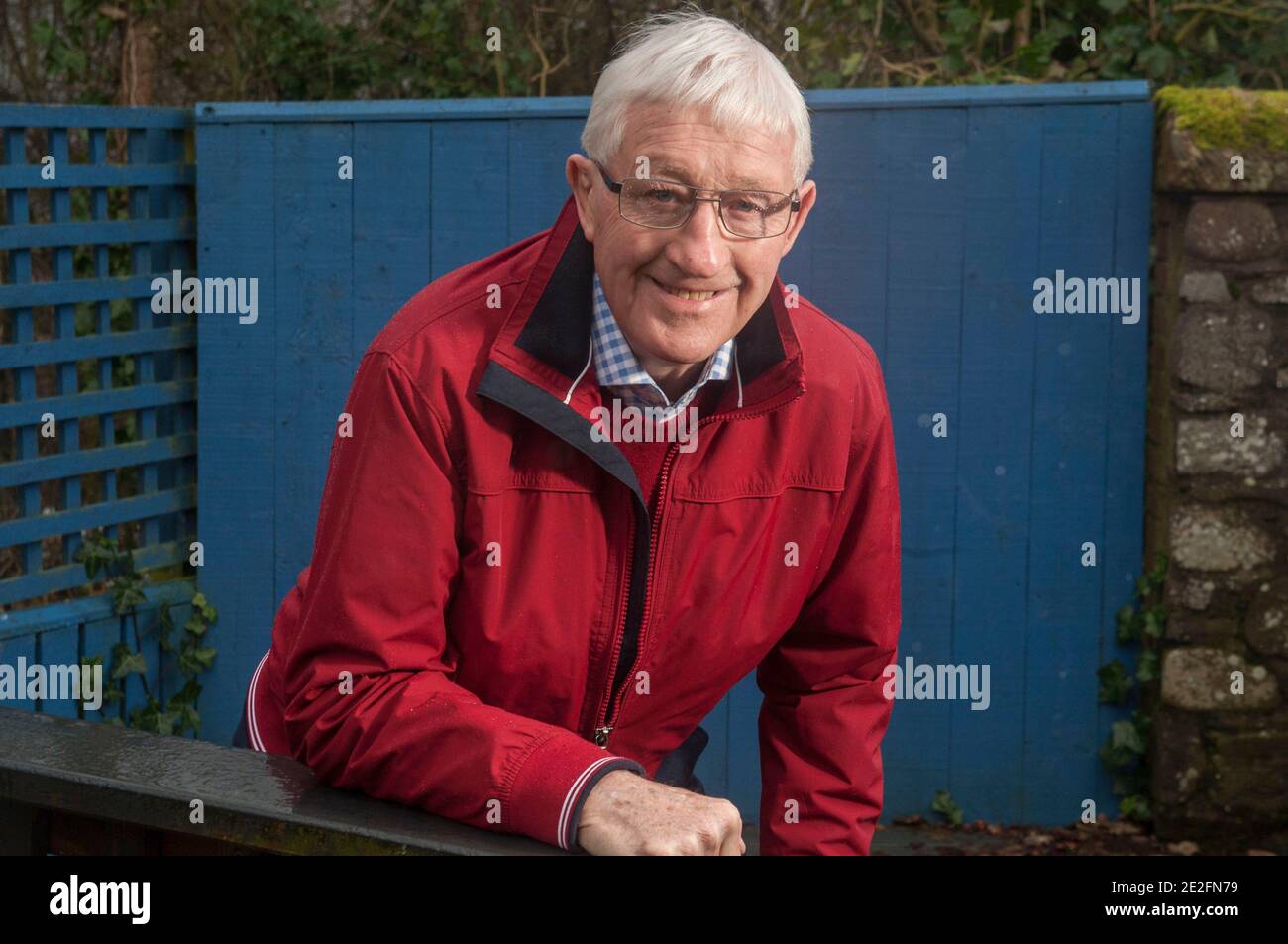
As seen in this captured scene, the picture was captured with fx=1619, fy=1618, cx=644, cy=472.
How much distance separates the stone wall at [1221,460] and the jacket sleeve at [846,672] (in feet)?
7.77

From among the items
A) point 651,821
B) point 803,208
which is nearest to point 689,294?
point 803,208

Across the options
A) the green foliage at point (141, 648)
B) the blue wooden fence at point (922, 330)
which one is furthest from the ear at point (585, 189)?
the green foliage at point (141, 648)

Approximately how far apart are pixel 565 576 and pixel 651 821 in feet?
1.38

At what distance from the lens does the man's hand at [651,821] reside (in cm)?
171

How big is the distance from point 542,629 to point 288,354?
299cm

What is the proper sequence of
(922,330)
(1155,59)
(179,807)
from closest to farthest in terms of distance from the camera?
(179,807)
(922,330)
(1155,59)

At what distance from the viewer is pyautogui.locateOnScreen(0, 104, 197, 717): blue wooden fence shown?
175 inches

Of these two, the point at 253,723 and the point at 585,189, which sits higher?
the point at 585,189

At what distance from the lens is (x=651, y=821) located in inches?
68.2

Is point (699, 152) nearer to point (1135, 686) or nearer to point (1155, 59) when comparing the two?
point (1135, 686)

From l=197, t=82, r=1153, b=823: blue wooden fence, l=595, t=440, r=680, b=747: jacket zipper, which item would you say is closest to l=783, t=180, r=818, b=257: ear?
l=595, t=440, r=680, b=747: jacket zipper

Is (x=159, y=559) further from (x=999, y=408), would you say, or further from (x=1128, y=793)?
(x=1128, y=793)

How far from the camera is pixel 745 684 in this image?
15.6ft

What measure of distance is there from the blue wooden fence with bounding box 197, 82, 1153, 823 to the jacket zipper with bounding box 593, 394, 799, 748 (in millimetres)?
2548
